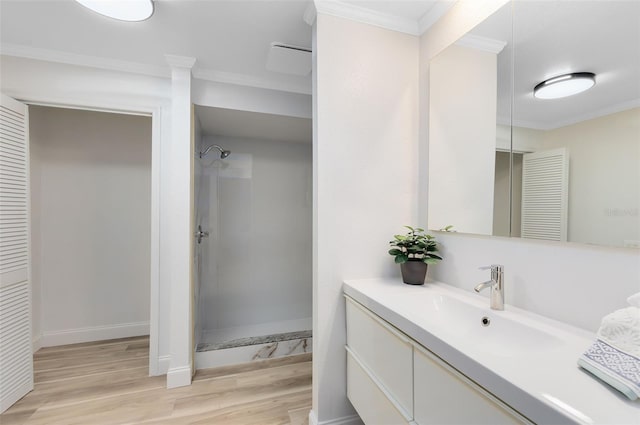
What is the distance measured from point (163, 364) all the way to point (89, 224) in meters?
1.57

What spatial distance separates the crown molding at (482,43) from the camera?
4.09 ft

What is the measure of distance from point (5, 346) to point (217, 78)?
7.45 feet

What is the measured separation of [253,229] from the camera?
312 centimetres

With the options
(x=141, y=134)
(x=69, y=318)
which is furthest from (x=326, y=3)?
(x=69, y=318)

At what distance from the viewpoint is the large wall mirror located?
0.84m

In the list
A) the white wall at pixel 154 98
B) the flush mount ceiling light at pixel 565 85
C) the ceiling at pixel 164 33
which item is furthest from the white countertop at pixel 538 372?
the white wall at pixel 154 98

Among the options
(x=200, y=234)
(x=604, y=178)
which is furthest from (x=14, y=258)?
(x=604, y=178)

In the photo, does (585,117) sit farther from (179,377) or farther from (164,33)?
(179,377)

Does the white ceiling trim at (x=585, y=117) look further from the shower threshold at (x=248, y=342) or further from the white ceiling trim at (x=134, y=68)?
the shower threshold at (x=248, y=342)

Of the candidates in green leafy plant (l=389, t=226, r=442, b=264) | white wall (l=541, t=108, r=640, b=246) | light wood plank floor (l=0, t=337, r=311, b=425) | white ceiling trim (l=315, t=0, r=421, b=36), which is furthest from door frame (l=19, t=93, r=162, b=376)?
white wall (l=541, t=108, r=640, b=246)

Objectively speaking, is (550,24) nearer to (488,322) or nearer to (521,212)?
(521,212)

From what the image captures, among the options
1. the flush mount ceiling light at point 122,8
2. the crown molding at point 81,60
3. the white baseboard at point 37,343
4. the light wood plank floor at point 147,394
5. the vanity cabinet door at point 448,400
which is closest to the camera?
the vanity cabinet door at point 448,400

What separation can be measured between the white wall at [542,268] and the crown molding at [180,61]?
5.39ft

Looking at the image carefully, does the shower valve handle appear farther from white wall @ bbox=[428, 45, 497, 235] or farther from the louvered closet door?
white wall @ bbox=[428, 45, 497, 235]
